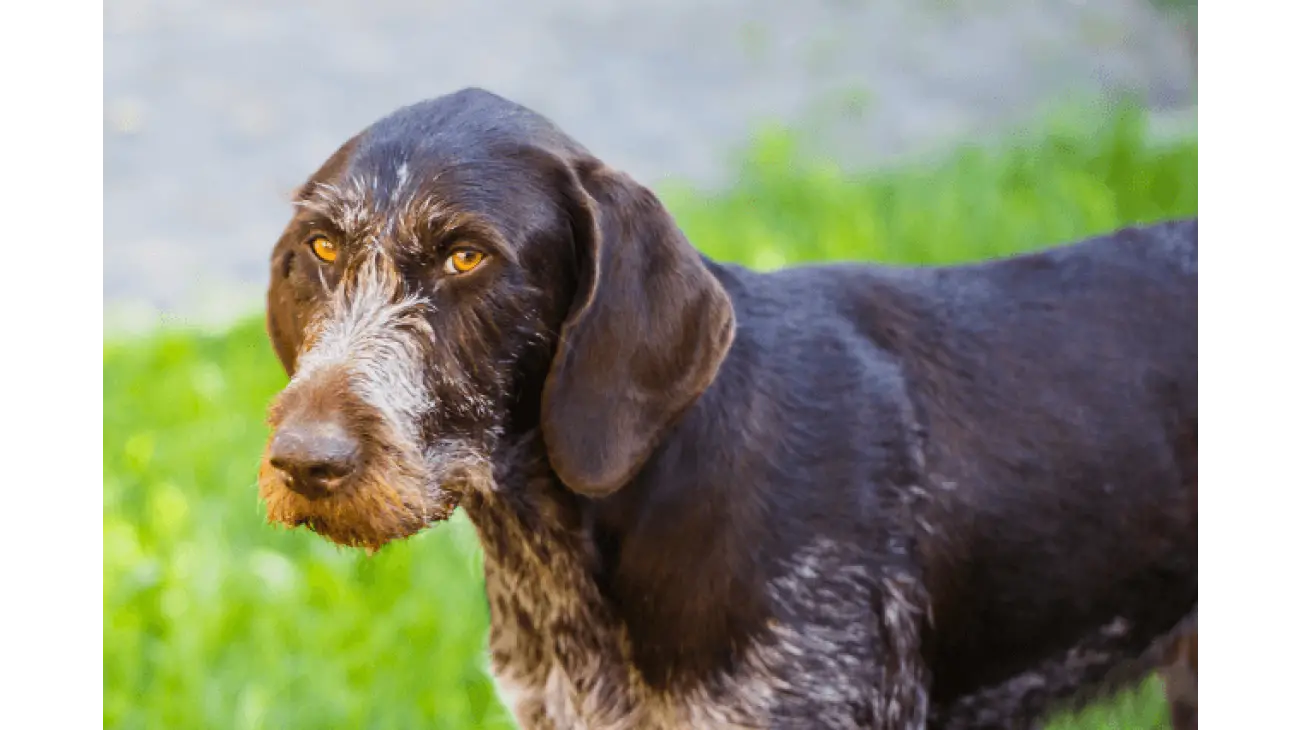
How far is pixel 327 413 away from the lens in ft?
9.07

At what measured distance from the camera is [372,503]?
9.16 ft

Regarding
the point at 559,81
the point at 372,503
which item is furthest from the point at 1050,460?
the point at 559,81

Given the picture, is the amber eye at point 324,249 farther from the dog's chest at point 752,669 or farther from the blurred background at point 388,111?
the blurred background at point 388,111

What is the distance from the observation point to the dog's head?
114 inches

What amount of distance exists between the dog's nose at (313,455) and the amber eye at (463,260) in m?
0.42

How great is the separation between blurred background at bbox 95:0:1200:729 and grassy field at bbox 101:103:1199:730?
13 mm

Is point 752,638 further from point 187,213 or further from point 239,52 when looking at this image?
point 239,52

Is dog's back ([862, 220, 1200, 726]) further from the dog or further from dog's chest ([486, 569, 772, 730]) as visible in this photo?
dog's chest ([486, 569, 772, 730])

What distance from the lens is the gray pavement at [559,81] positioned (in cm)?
884

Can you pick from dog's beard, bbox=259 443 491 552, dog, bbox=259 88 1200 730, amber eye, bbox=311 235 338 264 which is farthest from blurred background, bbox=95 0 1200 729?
dog's beard, bbox=259 443 491 552

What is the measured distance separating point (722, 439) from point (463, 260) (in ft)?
2.35

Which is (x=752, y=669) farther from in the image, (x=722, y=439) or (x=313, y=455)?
(x=313, y=455)

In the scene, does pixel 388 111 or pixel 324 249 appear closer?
pixel 324 249
